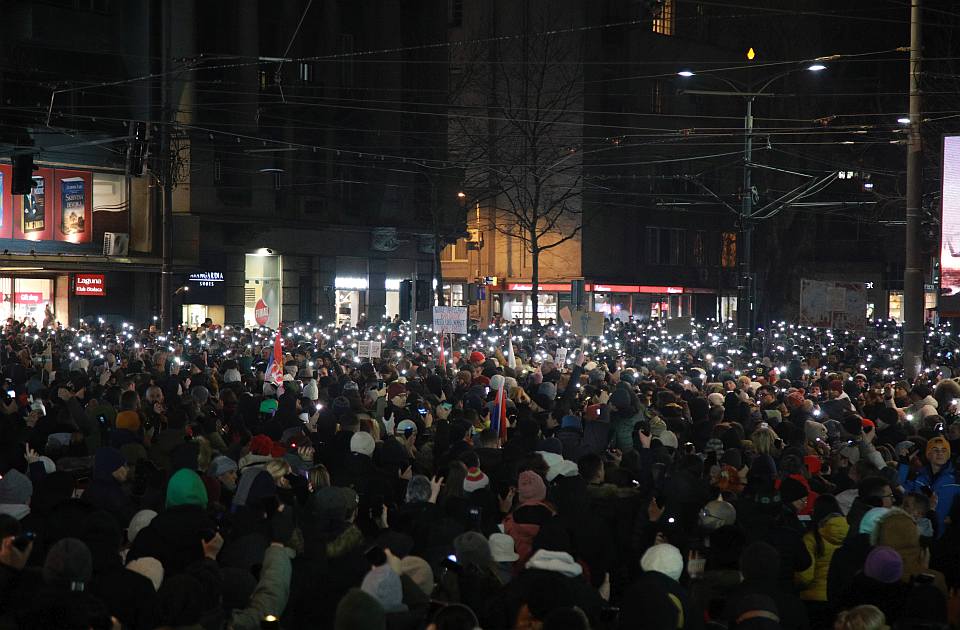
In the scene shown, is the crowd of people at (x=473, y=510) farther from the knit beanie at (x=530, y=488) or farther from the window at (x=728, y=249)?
the window at (x=728, y=249)

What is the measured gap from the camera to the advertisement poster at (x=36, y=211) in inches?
1548

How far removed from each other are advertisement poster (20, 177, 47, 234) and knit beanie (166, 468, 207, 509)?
33113 mm

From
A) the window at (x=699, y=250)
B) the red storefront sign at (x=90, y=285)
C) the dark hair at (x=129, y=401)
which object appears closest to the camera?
the dark hair at (x=129, y=401)

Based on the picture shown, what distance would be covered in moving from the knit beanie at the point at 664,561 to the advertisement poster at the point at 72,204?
3605 centimetres

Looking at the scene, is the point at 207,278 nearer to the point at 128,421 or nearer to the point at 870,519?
the point at 128,421

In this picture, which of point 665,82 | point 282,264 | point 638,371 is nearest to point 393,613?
point 638,371

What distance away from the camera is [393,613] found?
696cm

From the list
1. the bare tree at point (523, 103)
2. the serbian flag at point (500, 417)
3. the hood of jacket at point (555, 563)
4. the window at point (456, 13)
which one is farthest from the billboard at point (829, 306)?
the window at point (456, 13)

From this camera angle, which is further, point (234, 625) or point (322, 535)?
point (322, 535)

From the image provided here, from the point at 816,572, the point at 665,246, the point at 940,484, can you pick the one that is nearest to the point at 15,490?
the point at 816,572

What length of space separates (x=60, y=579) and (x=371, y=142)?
44.6m

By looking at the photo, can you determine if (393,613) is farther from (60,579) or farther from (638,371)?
(638,371)

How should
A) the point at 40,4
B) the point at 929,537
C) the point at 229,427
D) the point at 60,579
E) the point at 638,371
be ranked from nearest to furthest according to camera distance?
the point at 60,579
the point at 929,537
the point at 229,427
the point at 638,371
the point at 40,4

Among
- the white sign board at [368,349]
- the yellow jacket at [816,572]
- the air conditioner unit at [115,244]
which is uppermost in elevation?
the air conditioner unit at [115,244]
